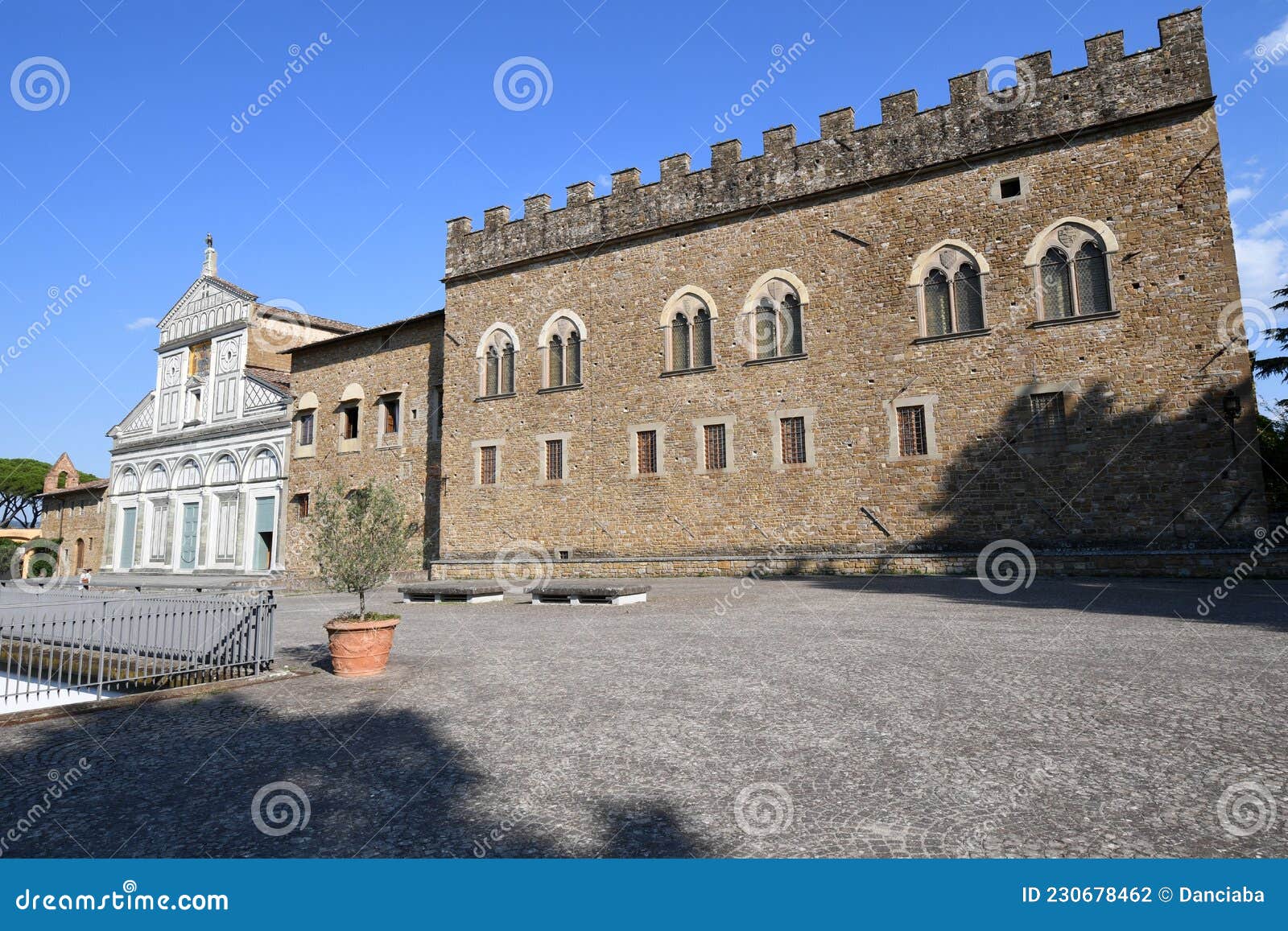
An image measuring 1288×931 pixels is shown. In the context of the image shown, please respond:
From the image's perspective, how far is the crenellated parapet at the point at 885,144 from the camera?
1503cm

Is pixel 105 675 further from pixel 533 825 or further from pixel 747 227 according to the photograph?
pixel 747 227

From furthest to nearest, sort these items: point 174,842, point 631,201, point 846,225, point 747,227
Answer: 1. point 631,201
2. point 747,227
3. point 846,225
4. point 174,842

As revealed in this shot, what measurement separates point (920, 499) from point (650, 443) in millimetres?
7175

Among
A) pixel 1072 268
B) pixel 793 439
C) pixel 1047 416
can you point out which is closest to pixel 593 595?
pixel 793 439

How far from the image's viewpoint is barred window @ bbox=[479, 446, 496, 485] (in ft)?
74.0

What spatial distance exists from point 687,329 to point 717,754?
1642cm

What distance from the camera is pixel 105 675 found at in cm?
827

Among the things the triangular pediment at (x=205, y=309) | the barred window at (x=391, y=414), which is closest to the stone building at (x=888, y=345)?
the barred window at (x=391, y=414)

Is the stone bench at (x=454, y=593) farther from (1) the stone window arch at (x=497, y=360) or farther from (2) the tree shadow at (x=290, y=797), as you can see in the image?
(2) the tree shadow at (x=290, y=797)

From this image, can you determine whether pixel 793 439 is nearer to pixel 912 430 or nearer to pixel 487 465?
pixel 912 430

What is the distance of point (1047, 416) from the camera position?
15.6 meters

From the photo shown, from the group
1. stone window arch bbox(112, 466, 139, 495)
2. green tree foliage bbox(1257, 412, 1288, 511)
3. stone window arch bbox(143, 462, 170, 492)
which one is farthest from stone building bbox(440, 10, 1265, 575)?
stone window arch bbox(112, 466, 139, 495)

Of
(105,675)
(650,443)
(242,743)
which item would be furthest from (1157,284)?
(105,675)

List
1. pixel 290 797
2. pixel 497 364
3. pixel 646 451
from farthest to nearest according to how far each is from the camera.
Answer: pixel 497 364 → pixel 646 451 → pixel 290 797
